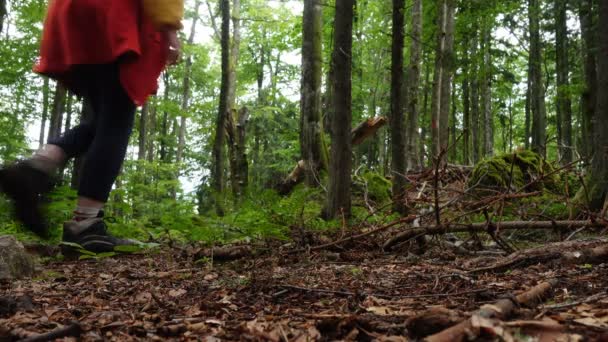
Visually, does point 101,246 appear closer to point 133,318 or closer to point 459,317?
point 133,318

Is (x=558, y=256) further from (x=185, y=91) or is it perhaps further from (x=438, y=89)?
(x=185, y=91)

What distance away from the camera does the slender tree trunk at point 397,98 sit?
6429 millimetres

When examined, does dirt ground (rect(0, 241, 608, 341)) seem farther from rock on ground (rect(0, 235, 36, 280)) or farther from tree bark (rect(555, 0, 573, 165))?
tree bark (rect(555, 0, 573, 165))

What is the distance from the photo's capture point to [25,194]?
107 inches

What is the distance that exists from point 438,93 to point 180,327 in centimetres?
1453

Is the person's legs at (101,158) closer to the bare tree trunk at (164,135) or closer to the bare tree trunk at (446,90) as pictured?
the bare tree trunk at (446,90)

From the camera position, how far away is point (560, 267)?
2.53 metres

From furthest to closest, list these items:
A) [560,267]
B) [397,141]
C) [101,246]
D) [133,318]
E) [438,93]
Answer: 1. [438,93]
2. [397,141]
3. [101,246]
4. [560,267]
5. [133,318]

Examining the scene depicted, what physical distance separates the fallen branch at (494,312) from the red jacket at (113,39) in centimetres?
280

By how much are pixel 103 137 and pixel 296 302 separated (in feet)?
7.16

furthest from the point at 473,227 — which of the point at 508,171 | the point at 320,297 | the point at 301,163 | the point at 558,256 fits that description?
the point at 301,163

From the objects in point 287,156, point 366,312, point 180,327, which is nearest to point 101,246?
point 180,327

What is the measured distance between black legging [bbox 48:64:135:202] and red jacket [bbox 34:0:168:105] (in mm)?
112

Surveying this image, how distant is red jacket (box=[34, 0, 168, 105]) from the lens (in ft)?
10.7
